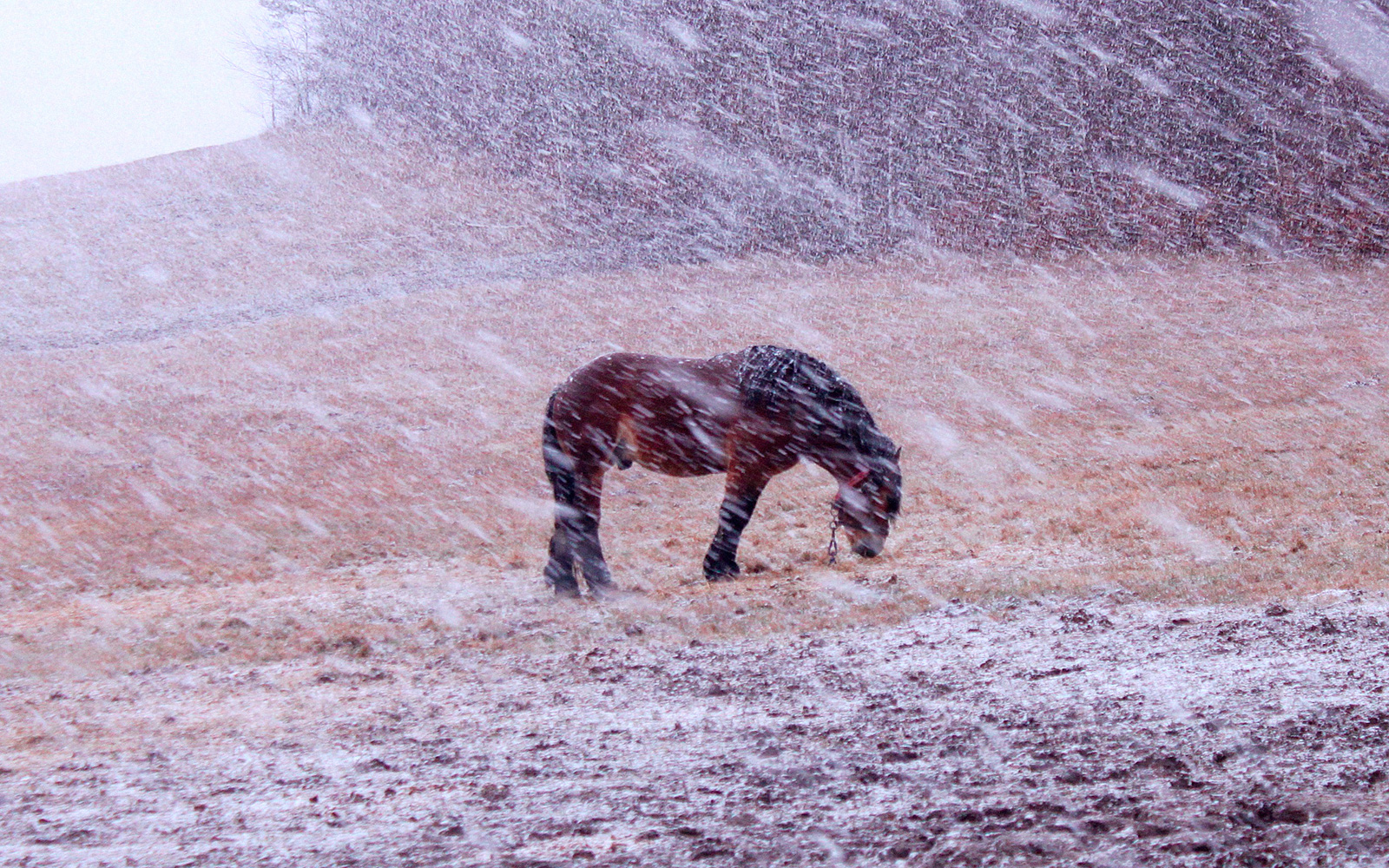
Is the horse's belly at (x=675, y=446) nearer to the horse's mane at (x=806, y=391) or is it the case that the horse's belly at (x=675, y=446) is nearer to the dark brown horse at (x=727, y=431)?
the dark brown horse at (x=727, y=431)

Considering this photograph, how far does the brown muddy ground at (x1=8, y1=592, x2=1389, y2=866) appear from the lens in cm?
358

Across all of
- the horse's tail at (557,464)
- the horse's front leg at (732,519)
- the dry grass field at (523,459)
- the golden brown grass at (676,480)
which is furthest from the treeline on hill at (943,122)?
the horse's tail at (557,464)

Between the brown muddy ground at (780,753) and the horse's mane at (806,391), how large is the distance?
194cm

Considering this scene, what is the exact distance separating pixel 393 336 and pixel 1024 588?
19.6 metres

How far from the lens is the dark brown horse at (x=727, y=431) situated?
26.1ft

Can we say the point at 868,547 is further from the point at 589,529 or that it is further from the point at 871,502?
the point at 589,529

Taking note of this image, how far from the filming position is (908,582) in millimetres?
7863

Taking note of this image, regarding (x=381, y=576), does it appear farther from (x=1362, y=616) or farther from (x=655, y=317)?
(x=655, y=317)

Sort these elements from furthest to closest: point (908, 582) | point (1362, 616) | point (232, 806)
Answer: point (908, 582) < point (1362, 616) < point (232, 806)

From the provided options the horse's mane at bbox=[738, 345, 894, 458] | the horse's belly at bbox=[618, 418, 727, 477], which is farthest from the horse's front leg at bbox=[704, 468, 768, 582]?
the horse's mane at bbox=[738, 345, 894, 458]

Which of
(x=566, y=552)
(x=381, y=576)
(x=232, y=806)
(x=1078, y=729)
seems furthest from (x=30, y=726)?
(x=1078, y=729)

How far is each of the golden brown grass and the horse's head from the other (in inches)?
12.8

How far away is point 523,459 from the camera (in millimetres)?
15398

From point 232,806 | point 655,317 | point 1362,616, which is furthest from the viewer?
point 655,317
